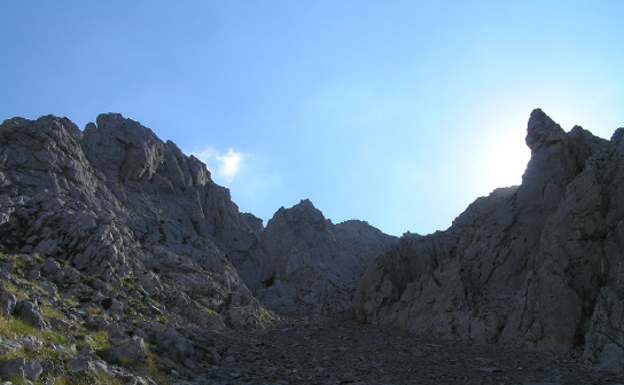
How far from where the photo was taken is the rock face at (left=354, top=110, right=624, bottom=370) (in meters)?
30.6

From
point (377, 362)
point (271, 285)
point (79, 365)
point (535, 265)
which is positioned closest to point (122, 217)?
point (271, 285)

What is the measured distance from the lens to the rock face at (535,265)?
1204 inches

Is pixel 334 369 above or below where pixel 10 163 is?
below

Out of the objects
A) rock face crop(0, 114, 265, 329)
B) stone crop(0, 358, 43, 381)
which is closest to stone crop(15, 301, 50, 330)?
stone crop(0, 358, 43, 381)

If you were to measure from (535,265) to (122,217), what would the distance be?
37.9 meters

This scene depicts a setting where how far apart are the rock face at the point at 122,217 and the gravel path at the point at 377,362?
7.23 metres

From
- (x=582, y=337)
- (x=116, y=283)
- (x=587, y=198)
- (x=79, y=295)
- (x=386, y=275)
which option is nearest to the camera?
(x=79, y=295)

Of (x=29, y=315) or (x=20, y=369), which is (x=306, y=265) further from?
(x=20, y=369)

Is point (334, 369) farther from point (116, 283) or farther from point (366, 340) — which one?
point (116, 283)

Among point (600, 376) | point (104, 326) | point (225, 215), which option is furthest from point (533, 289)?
point (225, 215)

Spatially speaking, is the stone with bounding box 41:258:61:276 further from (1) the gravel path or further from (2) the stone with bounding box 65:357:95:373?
(2) the stone with bounding box 65:357:95:373

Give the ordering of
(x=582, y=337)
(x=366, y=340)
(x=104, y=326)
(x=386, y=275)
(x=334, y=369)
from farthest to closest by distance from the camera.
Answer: (x=386, y=275), (x=366, y=340), (x=582, y=337), (x=334, y=369), (x=104, y=326)

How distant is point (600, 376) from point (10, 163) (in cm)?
4379

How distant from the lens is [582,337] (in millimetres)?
29656
